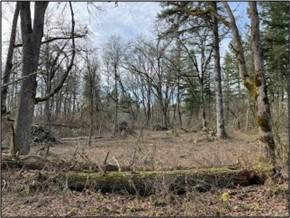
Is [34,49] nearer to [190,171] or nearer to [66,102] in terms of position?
[190,171]

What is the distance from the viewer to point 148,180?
662 cm

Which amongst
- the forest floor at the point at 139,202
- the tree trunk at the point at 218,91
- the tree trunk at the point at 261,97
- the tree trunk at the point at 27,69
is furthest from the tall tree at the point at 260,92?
the tree trunk at the point at 218,91

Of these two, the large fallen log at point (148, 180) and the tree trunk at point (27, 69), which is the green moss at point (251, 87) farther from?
the tree trunk at point (27, 69)

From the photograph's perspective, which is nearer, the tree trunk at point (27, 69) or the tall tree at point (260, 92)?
the tall tree at point (260, 92)

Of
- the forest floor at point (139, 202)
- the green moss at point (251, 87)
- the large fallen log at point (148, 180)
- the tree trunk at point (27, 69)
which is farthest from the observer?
the tree trunk at point (27, 69)

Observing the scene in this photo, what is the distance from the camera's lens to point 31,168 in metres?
7.51

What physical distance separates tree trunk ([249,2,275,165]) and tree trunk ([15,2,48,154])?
544cm

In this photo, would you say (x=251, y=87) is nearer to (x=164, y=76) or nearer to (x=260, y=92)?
(x=260, y=92)

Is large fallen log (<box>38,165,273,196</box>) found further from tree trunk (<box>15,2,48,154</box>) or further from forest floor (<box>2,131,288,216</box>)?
tree trunk (<box>15,2,48,154</box>)

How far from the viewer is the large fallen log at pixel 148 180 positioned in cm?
660

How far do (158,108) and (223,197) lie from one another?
34.9 meters

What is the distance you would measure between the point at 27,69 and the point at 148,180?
502cm

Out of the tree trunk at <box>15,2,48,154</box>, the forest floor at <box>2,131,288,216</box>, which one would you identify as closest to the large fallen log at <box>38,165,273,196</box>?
the forest floor at <box>2,131,288,216</box>

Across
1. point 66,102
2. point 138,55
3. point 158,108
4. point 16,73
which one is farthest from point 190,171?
point 158,108
